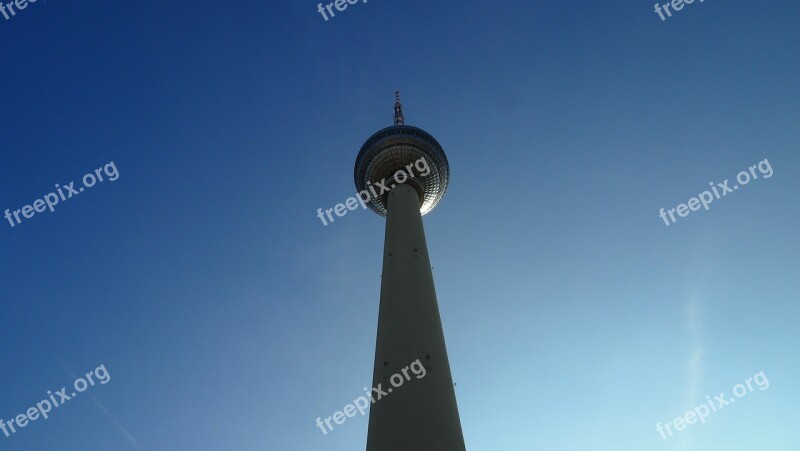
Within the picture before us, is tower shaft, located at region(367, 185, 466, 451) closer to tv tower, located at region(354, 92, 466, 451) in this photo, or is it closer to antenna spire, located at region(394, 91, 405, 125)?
tv tower, located at region(354, 92, 466, 451)

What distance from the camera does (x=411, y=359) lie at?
28.4 meters

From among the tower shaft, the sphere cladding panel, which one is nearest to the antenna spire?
the sphere cladding panel

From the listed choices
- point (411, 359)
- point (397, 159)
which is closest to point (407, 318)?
point (411, 359)

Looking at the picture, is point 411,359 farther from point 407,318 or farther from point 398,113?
point 398,113

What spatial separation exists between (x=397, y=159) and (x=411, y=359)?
80.8 feet

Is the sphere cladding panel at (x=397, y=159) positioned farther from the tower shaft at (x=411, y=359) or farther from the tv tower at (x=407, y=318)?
the tower shaft at (x=411, y=359)

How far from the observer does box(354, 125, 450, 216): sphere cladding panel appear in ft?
162

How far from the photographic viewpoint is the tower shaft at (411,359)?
24750 mm

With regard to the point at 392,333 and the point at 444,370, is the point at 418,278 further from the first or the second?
the point at 444,370

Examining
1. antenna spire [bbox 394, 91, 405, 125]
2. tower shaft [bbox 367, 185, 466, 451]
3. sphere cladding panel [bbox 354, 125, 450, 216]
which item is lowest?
tower shaft [bbox 367, 185, 466, 451]

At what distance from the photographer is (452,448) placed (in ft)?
80.2

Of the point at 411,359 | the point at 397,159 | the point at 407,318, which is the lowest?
the point at 411,359

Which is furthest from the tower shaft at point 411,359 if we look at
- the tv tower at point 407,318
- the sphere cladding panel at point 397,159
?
the sphere cladding panel at point 397,159

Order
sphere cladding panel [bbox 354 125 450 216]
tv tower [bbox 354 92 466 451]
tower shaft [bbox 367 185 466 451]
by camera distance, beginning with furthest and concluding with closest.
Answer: sphere cladding panel [bbox 354 125 450 216] → tv tower [bbox 354 92 466 451] → tower shaft [bbox 367 185 466 451]
